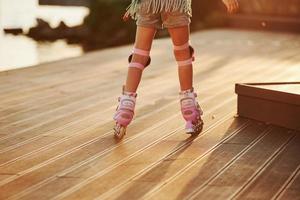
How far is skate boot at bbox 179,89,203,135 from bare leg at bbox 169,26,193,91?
0.14ft

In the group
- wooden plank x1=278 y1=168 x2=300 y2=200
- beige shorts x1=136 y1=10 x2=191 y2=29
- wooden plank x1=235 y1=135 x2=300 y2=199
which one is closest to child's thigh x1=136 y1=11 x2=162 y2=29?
beige shorts x1=136 y1=10 x2=191 y2=29

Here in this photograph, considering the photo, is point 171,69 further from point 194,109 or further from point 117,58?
point 194,109

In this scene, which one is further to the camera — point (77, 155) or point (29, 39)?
point (29, 39)

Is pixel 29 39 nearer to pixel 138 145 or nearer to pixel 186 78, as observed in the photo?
pixel 186 78

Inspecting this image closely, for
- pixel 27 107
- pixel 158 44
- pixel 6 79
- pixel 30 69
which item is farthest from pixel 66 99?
pixel 158 44

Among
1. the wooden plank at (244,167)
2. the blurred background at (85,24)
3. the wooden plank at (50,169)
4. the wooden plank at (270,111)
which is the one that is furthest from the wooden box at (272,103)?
the blurred background at (85,24)

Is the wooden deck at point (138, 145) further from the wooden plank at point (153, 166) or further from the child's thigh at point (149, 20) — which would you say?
the child's thigh at point (149, 20)

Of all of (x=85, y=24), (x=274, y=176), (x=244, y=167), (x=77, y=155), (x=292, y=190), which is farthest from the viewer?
(x=85, y=24)

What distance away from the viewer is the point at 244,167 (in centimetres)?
277

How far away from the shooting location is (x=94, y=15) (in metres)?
16.0

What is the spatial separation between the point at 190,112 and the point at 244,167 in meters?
0.74

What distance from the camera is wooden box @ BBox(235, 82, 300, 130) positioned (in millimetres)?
3508

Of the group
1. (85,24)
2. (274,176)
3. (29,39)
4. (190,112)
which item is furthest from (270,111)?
(85,24)

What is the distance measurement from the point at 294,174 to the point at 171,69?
362cm
